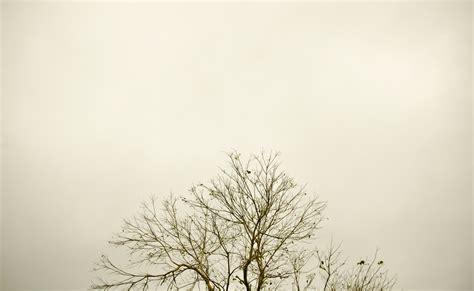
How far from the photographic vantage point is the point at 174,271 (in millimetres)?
10125

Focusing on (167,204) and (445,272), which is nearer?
(167,204)

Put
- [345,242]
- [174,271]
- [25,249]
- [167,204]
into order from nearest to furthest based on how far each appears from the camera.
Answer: [174,271]
[167,204]
[345,242]
[25,249]

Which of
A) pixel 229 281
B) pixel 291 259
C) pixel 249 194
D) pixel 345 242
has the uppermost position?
pixel 345 242

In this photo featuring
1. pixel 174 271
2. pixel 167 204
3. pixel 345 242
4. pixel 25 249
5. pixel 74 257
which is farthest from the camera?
pixel 25 249

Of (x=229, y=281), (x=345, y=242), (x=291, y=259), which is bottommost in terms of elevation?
(x=229, y=281)

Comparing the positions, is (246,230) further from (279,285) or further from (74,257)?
(74,257)

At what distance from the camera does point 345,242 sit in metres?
37.4

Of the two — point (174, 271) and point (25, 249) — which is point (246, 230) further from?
point (25, 249)

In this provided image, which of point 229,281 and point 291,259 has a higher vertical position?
point 291,259

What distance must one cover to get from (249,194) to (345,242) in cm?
2917

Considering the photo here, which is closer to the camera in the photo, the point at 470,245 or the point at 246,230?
the point at 246,230

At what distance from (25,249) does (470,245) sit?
1779 inches

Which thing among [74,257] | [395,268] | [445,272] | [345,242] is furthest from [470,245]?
[74,257]

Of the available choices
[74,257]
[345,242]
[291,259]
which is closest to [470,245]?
[345,242]
